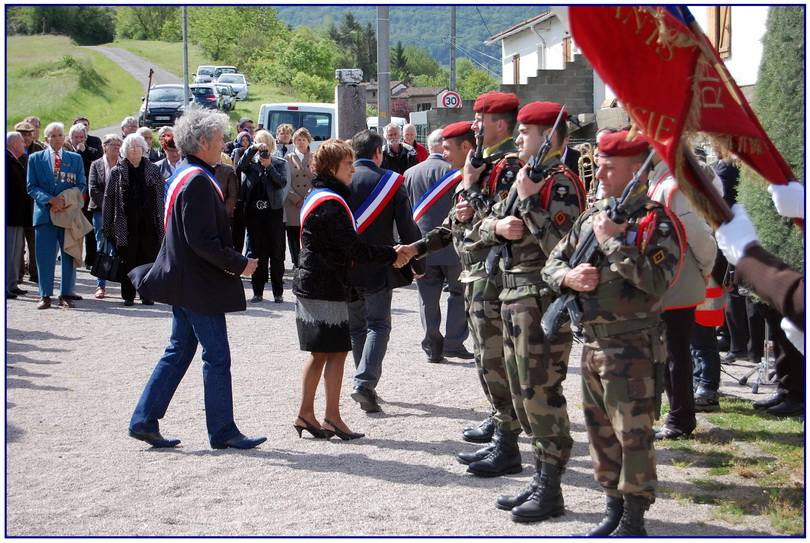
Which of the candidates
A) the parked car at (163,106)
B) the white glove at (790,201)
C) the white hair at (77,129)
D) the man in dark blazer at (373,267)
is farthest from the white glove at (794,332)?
the parked car at (163,106)

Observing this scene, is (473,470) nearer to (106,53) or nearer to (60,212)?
(60,212)

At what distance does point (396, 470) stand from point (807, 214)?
3082 millimetres

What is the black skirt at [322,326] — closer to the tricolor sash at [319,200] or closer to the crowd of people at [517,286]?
the crowd of people at [517,286]

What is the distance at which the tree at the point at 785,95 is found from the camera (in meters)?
6.56

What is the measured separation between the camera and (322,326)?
6.25 meters

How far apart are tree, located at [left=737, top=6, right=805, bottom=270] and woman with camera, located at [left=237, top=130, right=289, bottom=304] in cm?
673

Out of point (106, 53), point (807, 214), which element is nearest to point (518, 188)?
point (807, 214)

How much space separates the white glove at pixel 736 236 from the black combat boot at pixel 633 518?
1694 mm

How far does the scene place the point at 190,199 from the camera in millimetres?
6023

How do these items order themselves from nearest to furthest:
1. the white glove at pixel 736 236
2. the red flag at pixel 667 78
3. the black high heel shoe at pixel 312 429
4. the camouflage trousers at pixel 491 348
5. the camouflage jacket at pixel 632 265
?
1. the white glove at pixel 736 236
2. the red flag at pixel 667 78
3. the camouflage jacket at pixel 632 265
4. the camouflage trousers at pixel 491 348
5. the black high heel shoe at pixel 312 429

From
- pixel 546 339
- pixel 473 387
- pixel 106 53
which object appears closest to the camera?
pixel 546 339

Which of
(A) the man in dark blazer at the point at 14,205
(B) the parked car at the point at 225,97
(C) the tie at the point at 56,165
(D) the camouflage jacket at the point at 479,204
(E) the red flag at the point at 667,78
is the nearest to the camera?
(E) the red flag at the point at 667,78

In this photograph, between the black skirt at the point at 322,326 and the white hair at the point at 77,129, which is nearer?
the black skirt at the point at 322,326

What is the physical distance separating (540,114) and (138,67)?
264 feet
